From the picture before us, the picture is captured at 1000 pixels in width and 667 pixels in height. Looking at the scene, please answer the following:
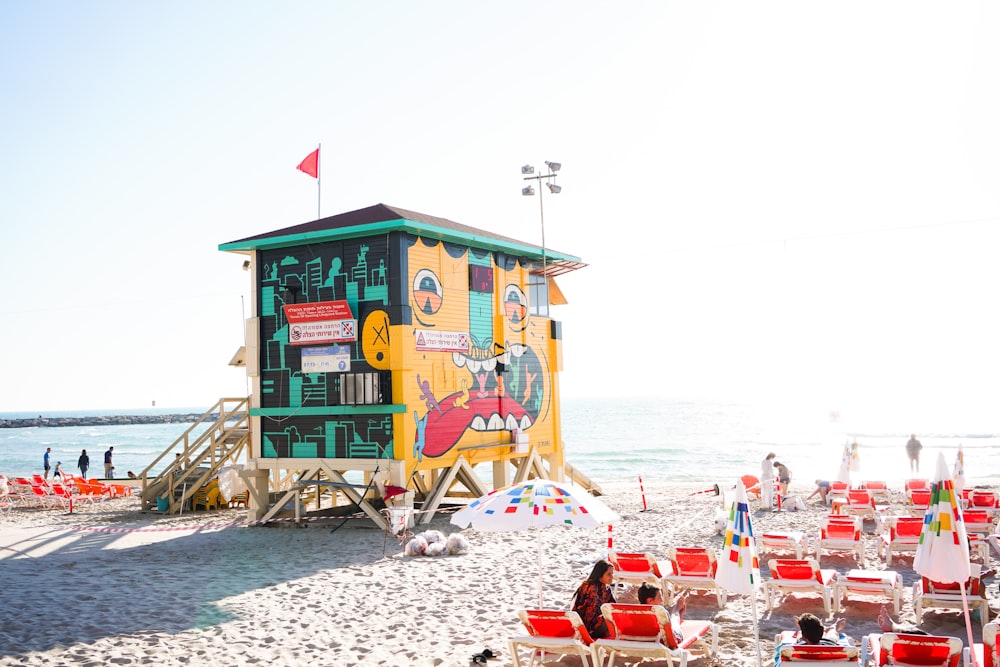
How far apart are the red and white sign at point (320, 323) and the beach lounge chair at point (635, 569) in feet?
31.6

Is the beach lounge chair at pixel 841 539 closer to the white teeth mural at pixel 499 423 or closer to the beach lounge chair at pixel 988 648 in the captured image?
the beach lounge chair at pixel 988 648

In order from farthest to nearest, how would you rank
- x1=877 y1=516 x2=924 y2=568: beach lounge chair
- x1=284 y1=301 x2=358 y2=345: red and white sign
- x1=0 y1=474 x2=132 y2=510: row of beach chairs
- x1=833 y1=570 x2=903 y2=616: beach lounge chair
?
x1=0 y1=474 x2=132 y2=510: row of beach chairs < x1=284 y1=301 x2=358 y2=345: red and white sign < x1=877 y1=516 x2=924 y2=568: beach lounge chair < x1=833 y1=570 x2=903 y2=616: beach lounge chair

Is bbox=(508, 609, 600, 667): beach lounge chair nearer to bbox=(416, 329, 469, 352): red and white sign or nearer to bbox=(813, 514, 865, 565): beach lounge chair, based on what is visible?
bbox=(813, 514, 865, 565): beach lounge chair

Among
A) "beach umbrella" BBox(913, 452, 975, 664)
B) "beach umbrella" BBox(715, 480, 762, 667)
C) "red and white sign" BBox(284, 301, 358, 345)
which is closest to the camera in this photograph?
"beach umbrella" BBox(913, 452, 975, 664)

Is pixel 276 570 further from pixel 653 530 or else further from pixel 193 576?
pixel 653 530

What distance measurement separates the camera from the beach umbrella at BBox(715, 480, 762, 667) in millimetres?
7543

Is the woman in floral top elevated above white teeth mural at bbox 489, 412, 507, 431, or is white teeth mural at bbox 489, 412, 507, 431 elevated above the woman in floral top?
white teeth mural at bbox 489, 412, 507, 431

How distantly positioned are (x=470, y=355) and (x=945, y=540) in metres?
14.5

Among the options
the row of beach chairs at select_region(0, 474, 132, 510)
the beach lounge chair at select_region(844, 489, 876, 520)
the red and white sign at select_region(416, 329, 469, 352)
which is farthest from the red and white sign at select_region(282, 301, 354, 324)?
the beach lounge chair at select_region(844, 489, 876, 520)

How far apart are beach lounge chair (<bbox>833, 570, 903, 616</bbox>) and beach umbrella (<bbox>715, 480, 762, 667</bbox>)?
11.8 ft

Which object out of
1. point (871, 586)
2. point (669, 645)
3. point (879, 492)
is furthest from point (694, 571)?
point (879, 492)

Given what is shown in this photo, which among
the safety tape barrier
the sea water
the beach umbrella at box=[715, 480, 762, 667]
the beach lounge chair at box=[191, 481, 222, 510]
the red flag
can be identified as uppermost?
the red flag

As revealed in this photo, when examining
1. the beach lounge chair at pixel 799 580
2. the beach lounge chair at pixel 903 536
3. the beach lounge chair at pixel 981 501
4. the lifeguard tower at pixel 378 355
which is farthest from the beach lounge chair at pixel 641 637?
the beach lounge chair at pixel 981 501

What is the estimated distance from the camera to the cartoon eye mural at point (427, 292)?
19.5m
